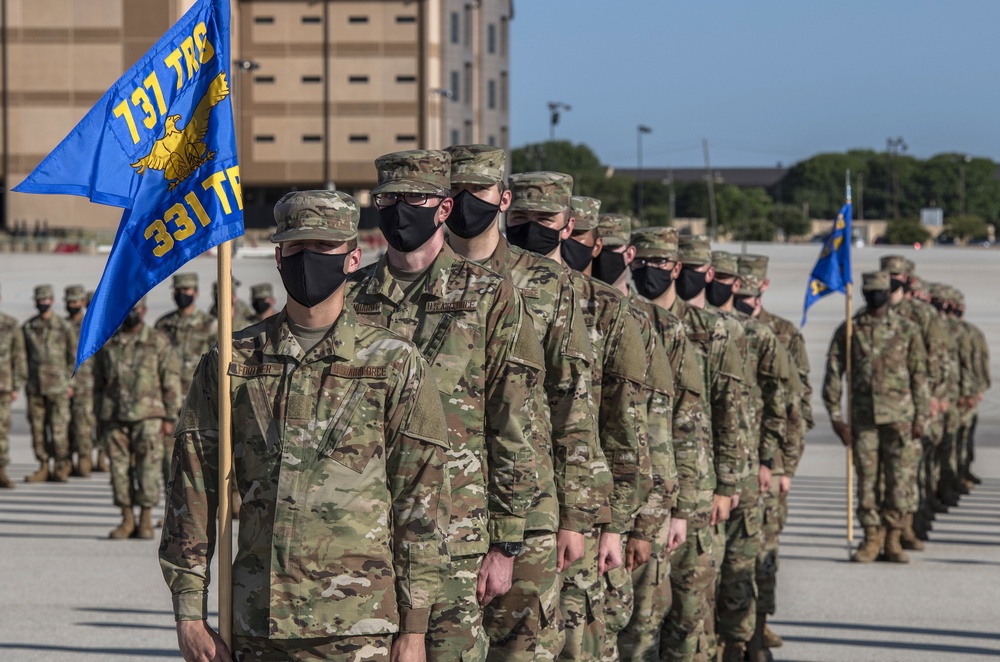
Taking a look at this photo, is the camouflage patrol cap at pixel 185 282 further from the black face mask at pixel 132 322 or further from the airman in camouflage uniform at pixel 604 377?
the airman in camouflage uniform at pixel 604 377

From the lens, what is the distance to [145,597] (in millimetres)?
11445

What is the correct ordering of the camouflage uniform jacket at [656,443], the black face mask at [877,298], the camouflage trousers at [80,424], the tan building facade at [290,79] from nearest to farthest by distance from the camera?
1. the camouflage uniform jacket at [656,443]
2. the black face mask at [877,298]
3. the camouflage trousers at [80,424]
4. the tan building facade at [290,79]

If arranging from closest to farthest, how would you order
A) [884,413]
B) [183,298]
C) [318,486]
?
[318,486]
[884,413]
[183,298]

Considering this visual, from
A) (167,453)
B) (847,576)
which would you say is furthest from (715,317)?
(167,453)

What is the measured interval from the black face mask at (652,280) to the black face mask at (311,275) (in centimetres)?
367

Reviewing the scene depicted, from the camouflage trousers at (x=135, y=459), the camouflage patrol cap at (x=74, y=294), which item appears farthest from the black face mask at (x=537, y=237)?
the camouflage patrol cap at (x=74, y=294)

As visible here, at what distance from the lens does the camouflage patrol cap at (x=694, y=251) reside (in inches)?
362

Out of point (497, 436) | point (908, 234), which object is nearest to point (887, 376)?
point (497, 436)

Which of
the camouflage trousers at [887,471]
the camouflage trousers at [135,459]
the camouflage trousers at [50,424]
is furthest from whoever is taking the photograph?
the camouflage trousers at [50,424]

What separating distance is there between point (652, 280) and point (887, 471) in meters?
5.99

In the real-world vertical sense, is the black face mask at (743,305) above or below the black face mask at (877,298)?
above

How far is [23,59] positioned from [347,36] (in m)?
16.8

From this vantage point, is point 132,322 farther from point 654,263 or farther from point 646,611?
point 646,611

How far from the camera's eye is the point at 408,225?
581cm
